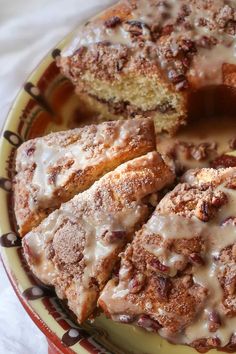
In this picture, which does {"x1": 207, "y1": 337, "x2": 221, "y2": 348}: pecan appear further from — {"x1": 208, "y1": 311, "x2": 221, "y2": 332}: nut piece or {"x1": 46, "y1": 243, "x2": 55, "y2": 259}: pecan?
{"x1": 46, "y1": 243, "x2": 55, "y2": 259}: pecan

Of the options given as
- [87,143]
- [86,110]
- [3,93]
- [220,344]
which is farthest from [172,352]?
[3,93]

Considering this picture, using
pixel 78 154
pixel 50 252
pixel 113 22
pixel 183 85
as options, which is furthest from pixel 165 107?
pixel 50 252

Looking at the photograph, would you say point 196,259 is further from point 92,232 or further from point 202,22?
point 202,22

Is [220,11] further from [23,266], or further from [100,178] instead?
[23,266]

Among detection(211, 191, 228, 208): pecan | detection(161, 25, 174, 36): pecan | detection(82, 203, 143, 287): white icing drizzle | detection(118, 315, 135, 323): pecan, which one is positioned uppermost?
detection(161, 25, 174, 36): pecan

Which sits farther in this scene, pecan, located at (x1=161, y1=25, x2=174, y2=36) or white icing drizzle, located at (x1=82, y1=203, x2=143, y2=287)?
pecan, located at (x1=161, y1=25, x2=174, y2=36)

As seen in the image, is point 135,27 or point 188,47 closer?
point 188,47

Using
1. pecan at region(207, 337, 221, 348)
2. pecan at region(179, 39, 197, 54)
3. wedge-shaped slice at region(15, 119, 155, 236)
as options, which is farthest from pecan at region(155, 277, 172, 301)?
pecan at region(179, 39, 197, 54)
